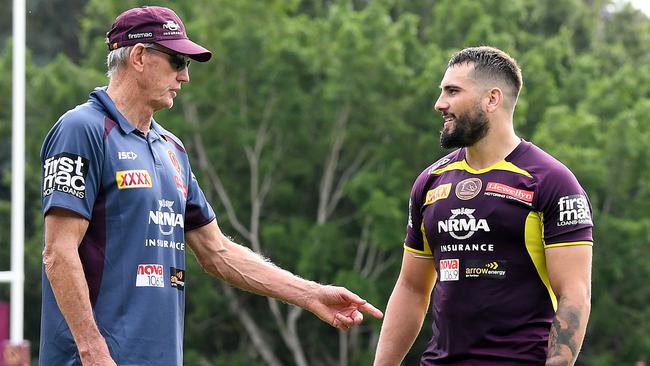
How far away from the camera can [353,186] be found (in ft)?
99.0

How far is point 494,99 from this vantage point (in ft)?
18.4

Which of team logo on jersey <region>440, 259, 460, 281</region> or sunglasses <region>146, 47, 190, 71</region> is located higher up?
sunglasses <region>146, 47, 190, 71</region>

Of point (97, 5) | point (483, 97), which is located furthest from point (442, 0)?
point (483, 97)

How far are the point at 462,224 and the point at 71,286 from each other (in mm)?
1682

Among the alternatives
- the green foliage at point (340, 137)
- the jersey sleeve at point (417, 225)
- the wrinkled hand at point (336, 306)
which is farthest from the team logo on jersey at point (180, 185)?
the green foliage at point (340, 137)

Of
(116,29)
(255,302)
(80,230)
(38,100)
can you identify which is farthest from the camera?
(255,302)

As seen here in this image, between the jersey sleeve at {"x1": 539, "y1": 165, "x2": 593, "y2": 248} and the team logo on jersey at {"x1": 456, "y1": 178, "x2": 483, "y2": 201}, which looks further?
the team logo on jersey at {"x1": 456, "y1": 178, "x2": 483, "y2": 201}

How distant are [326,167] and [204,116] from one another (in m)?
3.27

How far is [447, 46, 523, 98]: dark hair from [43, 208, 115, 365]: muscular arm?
6.27 feet

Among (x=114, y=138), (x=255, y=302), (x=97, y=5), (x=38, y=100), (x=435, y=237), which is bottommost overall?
(x=255, y=302)

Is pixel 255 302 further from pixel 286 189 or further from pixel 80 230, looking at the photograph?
pixel 80 230

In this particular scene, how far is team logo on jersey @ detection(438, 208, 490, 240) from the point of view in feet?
17.6

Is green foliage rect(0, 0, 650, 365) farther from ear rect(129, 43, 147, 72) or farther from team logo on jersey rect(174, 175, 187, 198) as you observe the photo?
ear rect(129, 43, 147, 72)

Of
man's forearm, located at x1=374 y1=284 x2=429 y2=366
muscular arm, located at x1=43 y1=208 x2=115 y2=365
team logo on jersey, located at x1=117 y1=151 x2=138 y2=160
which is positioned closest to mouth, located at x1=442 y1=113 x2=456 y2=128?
man's forearm, located at x1=374 y1=284 x2=429 y2=366
